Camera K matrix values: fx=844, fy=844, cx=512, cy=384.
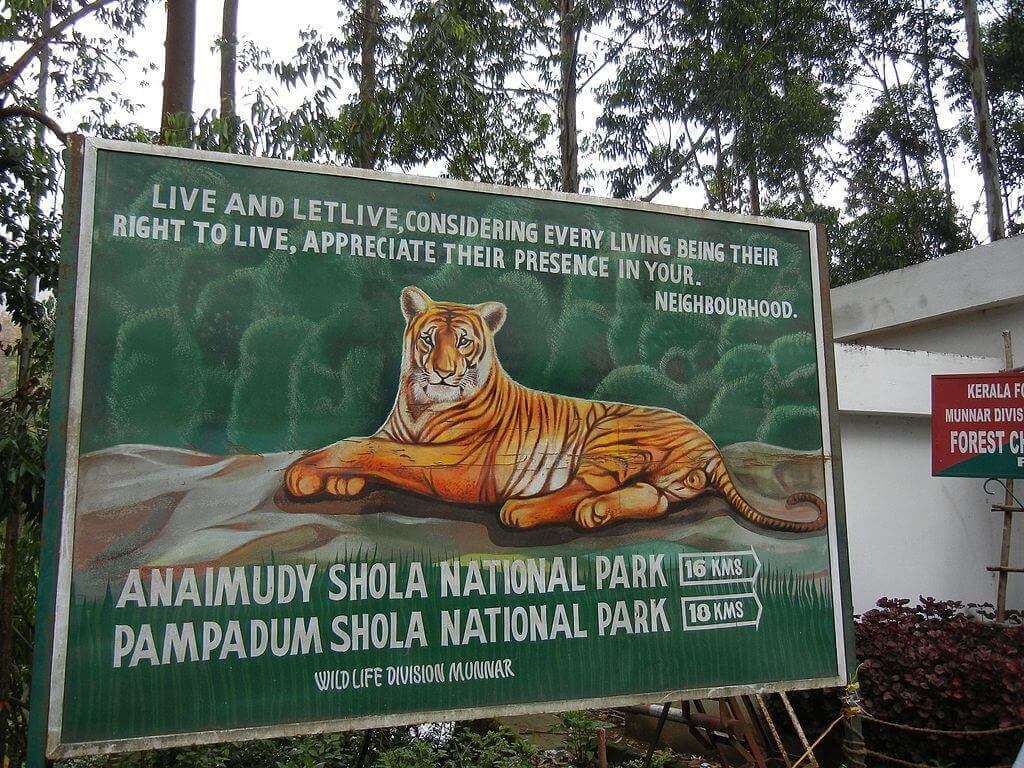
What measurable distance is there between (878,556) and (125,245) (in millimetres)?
5584

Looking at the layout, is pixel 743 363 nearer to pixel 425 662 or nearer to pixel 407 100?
pixel 425 662

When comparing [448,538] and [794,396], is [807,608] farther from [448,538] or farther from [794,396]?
[448,538]

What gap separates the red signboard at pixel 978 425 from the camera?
17.0ft

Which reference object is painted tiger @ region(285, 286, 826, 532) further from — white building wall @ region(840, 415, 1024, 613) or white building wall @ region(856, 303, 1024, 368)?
white building wall @ region(856, 303, 1024, 368)

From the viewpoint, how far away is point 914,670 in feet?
15.9

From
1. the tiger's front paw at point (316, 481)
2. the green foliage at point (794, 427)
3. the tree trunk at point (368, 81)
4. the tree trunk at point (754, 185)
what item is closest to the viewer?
the tiger's front paw at point (316, 481)

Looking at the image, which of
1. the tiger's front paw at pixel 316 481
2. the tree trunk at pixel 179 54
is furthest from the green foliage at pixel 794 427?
the tree trunk at pixel 179 54

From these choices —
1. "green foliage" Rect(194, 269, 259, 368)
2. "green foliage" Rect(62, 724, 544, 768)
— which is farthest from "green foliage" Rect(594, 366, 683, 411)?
"green foliage" Rect(62, 724, 544, 768)

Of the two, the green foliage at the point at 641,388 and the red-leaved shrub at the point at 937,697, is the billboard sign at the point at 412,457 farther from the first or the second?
the red-leaved shrub at the point at 937,697

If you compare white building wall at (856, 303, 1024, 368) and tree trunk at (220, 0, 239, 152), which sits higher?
tree trunk at (220, 0, 239, 152)

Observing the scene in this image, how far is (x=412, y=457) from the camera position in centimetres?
287

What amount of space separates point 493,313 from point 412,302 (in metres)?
0.30

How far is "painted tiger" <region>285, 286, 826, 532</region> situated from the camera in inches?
112

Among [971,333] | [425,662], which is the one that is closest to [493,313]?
[425,662]
